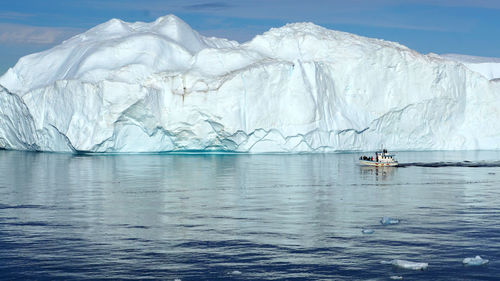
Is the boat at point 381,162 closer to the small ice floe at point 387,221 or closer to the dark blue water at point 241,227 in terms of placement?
the dark blue water at point 241,227

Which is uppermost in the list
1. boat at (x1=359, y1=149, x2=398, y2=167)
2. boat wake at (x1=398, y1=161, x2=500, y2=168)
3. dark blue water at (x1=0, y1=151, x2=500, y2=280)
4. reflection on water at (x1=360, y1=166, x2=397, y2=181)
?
boat at (x1=359, y1=149, x2=398, y2=167)

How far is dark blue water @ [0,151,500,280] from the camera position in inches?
443

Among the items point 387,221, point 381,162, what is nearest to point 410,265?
point 387,221

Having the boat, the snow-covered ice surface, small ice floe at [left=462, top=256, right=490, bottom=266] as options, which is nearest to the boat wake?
the boat

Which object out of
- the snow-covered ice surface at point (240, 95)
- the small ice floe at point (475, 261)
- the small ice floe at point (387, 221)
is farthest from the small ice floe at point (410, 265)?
the snow-covered ice surface at point (240, 95)

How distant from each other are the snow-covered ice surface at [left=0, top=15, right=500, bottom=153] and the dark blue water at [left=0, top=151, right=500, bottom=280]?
613 inches

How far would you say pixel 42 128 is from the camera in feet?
149

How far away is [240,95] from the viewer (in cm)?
4450

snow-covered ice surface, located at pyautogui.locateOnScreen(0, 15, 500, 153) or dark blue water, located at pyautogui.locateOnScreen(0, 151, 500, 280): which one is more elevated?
snow-covered ice surface, located at pyautogui.locateOnScreen(0, 15, 500, 153)

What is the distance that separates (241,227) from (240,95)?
2988 cm

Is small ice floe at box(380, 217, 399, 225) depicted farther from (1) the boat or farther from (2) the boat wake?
(1) the boat

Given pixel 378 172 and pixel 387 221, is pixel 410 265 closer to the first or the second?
pixel 387 221

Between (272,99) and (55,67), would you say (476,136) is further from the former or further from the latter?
(55,67)

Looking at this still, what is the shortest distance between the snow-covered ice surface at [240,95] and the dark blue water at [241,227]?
1558cm
